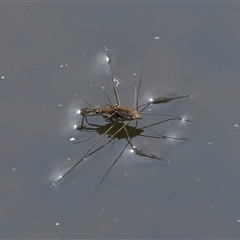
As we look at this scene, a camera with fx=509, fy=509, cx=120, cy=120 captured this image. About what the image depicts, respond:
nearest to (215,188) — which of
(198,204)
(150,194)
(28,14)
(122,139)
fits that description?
(198,204)

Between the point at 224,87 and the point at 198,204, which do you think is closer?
the point at 198,204

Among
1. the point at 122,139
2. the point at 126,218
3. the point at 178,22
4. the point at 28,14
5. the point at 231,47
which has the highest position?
the point at 28,14

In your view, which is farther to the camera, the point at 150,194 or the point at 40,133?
the point at 40,133

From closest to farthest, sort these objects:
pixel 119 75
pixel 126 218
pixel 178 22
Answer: pixel 126 218 → pixel 119 75 → pixel 178 22

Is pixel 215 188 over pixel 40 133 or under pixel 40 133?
under

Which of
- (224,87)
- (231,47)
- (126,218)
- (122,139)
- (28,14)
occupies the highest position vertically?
(28,14)

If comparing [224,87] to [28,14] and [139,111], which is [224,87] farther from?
[28,14]

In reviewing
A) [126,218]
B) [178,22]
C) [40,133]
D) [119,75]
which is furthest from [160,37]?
[126,218]

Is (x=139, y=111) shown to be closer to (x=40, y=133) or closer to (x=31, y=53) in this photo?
(x=40, y=133)

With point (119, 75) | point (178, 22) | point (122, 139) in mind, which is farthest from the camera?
point (178, 22)
